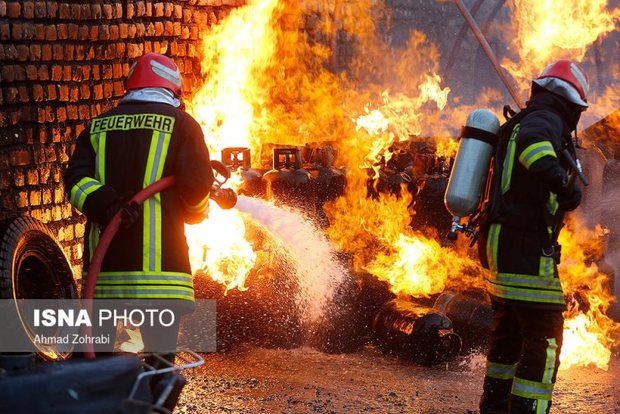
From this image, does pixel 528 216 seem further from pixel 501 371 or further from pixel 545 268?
pixel 501 371

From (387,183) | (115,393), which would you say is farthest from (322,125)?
(115,393)

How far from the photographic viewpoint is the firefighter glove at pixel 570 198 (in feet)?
15.0

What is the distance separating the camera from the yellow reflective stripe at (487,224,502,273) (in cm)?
482

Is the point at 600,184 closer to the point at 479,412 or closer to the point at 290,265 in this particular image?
the point at 290,265

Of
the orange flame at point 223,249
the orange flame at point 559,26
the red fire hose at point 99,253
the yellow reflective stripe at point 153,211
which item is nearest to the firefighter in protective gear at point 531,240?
the yellow reflective stripe at point 153,211

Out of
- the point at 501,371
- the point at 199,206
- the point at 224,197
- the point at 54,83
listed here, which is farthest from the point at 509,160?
the point at 54,83

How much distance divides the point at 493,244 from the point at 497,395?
880 millimetres

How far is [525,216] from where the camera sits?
4.72 m

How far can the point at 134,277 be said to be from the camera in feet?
13.9

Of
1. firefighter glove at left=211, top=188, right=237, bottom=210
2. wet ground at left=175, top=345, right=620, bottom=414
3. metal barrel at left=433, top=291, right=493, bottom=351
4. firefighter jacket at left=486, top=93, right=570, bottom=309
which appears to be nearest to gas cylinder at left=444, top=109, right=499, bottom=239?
firefighter jacket at left=486, top=93, right=570, bottom=309

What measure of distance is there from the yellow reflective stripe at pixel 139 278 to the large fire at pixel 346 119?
2.56 m

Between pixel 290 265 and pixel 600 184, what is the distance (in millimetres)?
3631

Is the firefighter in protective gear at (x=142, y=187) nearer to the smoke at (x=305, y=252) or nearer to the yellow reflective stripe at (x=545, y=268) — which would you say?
the yellow reflective stripe at (x=545, y=268)

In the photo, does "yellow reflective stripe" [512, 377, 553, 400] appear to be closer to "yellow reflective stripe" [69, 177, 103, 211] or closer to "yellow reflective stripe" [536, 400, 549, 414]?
"yellow reflective stripe" [536, 400, 549, 414]
